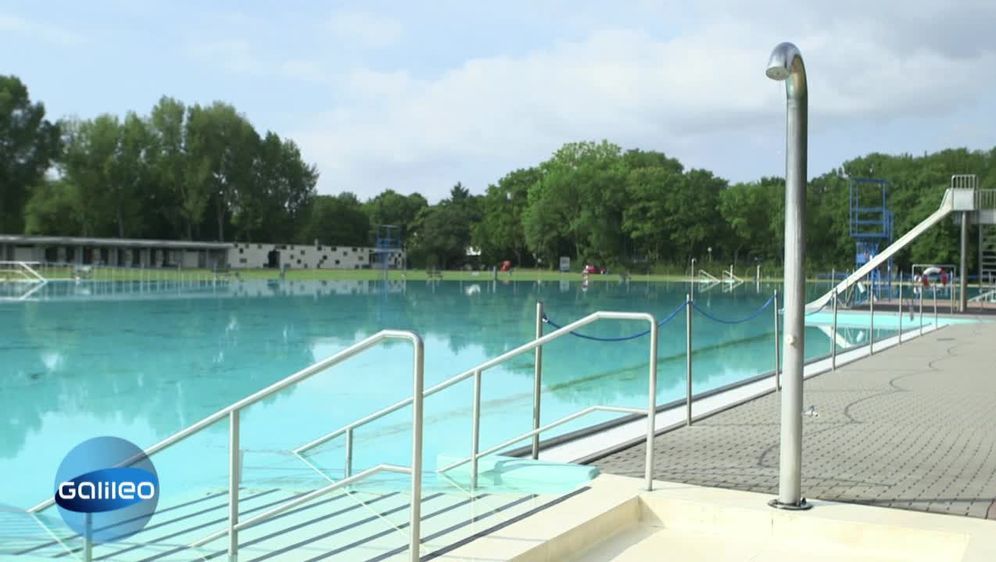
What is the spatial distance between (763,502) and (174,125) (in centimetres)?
7808

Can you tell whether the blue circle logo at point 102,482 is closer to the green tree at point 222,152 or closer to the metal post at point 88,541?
the metal post at point 88,541

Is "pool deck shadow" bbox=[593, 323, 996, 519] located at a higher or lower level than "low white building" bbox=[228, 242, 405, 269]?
lower

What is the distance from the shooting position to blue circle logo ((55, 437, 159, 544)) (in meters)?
3.56

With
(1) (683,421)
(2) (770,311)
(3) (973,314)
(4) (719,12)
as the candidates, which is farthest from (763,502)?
(2) (770,311)

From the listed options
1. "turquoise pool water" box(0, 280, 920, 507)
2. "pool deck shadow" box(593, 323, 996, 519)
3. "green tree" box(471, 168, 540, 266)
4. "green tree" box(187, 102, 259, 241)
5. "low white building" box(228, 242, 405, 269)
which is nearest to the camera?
"pool deck shadow" box(593, 323, 996, 519)

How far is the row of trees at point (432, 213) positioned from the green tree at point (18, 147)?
101 mm

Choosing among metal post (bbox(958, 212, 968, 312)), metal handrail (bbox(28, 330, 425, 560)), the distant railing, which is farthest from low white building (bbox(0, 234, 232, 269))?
metal handrail (bbox(28, 330, 425, 560))

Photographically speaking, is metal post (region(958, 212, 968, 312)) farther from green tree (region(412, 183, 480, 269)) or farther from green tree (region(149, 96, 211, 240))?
green tree (region(149, 96, 211, 240))

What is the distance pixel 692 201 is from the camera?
70.9 meters

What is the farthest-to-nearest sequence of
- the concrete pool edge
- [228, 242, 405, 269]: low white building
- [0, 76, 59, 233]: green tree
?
1. [228, 242, 405, 269]: low white building
2. [0, 76, 59, 233]: green tree
3. the concrete pool edge

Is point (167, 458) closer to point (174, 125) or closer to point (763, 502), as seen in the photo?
point (763, 502)

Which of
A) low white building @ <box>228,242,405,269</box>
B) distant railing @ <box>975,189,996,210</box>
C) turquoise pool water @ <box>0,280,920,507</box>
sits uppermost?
distant railing @ <box>975,189,996,210</box>

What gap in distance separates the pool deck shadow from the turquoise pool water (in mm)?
2563

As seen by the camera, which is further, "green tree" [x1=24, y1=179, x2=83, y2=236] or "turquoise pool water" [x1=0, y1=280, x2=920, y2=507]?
"green tree" [x1=24, y1=179, x2=83, y2=236]
